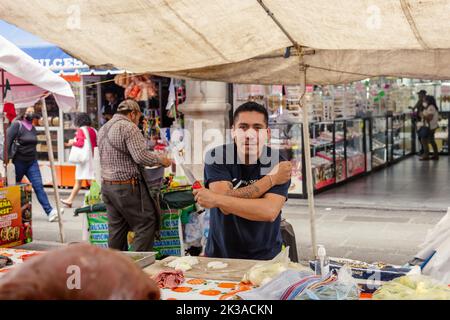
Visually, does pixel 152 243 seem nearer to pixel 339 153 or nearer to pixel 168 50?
pixel 168 50

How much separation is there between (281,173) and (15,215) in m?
4.94

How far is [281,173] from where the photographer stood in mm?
3697

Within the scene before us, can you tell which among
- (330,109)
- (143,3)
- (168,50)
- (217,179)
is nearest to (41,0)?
(143,3)

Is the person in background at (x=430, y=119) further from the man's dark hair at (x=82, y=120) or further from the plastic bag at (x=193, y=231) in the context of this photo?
the plastic bag at (x=193, y=231)

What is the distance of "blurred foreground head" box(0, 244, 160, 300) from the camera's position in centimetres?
110

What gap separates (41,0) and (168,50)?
1093 mm

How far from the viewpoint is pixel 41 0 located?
13.3 ft

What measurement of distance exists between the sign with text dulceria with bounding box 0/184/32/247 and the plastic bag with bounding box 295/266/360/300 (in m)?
5.68

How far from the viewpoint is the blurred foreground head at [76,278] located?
1098 millimetres

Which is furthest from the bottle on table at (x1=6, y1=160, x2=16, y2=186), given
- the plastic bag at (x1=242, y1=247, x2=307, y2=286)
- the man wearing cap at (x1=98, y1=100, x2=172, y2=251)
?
the plastic bag at (x1=242, y1=247, x2=307, y2=286)

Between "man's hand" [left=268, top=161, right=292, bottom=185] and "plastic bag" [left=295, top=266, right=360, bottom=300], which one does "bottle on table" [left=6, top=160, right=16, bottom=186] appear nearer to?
"man's hand" [left=268, top=161, right=292, bottom=185]

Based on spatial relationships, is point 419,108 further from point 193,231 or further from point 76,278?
point 76,278

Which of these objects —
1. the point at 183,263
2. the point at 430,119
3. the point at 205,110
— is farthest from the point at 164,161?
the point at 430,119
